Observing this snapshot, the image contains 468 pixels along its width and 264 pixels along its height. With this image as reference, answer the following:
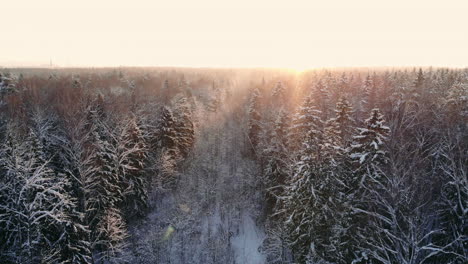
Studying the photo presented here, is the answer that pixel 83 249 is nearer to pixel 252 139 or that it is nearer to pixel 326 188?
pixel 326 188

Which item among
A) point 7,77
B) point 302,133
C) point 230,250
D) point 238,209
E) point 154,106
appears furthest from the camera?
point 154,106

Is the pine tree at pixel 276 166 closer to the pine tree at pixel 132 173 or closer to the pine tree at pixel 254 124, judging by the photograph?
the pine tree at pixel 254 124

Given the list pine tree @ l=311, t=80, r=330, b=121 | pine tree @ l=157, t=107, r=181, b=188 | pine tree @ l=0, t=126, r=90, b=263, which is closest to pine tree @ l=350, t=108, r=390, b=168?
pine tree @ l=0, t=126, r=90, b=263

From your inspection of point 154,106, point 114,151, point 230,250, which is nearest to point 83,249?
point 114,151

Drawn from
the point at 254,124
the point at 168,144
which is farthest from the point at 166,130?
the point at 254,124

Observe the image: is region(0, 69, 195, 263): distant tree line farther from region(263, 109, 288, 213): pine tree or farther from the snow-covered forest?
region(263, 109, 288, 213): pine tree

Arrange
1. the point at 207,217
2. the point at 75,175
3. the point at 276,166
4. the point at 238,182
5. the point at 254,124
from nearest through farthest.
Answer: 1. the point at 75,175
2. the point at 276,166
3. the point at 207,217
4. the point at 238,182
5. the point at 254,124

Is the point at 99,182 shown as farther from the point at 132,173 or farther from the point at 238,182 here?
the point at 238,182
